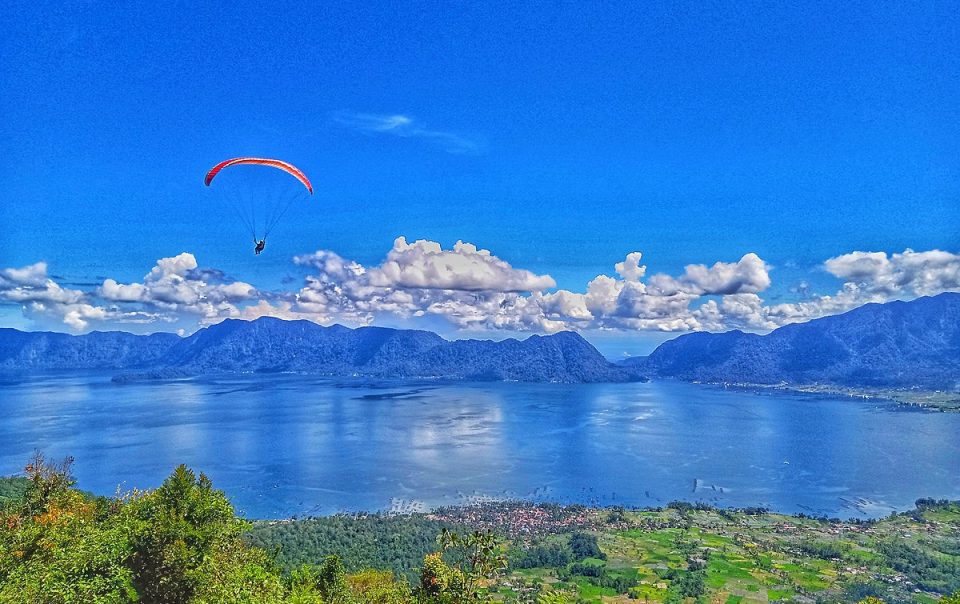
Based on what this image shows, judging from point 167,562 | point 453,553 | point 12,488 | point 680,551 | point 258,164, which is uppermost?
point 258,164

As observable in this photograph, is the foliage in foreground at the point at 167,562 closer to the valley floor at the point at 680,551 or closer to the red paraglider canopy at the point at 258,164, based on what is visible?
the red paraglider canopy at the point at 258,164

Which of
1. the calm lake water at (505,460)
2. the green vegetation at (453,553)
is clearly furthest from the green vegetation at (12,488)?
the calm lake water at (505,460)

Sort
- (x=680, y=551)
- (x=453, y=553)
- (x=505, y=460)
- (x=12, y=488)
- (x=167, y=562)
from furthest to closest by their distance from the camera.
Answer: (x=505, y=460)
(x=680, y=551)
(x=453, y=553)
(x=12, y=488)
(x=167, y=562)

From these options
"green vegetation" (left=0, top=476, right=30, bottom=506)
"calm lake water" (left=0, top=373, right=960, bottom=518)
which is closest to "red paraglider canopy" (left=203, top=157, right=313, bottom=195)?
"green vegetation" (left=0, top=476, right=30, bottom=506)

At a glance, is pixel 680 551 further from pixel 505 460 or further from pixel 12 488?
pixel 12 488

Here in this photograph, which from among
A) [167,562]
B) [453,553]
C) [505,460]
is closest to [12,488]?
[453,553]

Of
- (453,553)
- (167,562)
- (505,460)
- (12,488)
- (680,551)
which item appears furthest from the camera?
(505,460)

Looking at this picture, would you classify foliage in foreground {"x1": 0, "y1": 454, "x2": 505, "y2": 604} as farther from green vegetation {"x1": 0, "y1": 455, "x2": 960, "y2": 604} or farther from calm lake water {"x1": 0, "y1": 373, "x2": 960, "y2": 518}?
calm lake water {"x1": 0, "y1": 373, "x2": 960, "y2": 518}

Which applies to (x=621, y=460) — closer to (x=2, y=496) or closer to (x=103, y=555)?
(x=2, y=496)
